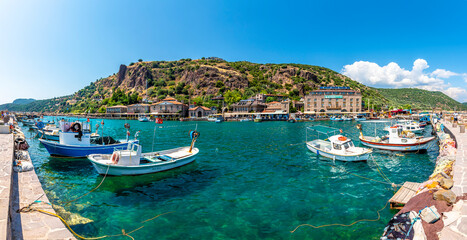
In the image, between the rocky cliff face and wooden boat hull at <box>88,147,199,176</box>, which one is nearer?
wooden boat hull at <box>88,147,199,176</box>

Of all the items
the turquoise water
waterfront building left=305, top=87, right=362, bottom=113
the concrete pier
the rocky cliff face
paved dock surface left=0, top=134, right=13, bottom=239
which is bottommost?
the turquoise water

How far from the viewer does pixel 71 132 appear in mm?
19750

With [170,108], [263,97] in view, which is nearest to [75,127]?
[170,108]

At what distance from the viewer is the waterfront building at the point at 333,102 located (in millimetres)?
114688

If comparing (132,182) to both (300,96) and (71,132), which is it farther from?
(300,96)

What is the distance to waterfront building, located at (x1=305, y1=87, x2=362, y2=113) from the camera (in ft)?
376

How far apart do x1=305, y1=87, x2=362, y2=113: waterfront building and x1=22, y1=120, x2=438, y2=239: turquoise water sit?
99.1m

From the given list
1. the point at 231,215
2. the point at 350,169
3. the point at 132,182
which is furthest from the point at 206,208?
the point at 350,169

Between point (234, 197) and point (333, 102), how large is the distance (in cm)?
11706

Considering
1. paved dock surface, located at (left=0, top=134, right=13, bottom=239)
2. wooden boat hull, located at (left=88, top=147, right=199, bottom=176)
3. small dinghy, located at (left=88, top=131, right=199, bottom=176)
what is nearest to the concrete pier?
paved dock surface, located at (left=0, top=134, right=13, bottom=239)

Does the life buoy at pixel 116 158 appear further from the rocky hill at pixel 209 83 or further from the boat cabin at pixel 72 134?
the rocky hill at pixel 209 83

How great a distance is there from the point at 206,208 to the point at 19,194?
23.8ft

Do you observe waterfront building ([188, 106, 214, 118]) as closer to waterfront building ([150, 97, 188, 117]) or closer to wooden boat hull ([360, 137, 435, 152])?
waterfront building ([150, 97, 188, 117])

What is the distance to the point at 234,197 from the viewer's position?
1185 centimetres
